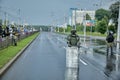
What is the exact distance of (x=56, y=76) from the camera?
564 inches

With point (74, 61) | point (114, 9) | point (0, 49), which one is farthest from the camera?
point (114, 9)

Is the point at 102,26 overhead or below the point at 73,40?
below

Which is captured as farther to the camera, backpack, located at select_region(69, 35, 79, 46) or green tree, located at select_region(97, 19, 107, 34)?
green tree, located at select_region(97, 19, 107, 34)

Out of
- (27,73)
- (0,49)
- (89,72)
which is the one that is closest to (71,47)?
(89,72)

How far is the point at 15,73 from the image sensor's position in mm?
15336

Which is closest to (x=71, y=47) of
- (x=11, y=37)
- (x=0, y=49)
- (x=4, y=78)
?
(x=4, y=78)

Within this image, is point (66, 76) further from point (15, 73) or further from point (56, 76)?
point (15, 73)

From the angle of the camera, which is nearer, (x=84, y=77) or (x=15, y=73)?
(x=84, y=77)

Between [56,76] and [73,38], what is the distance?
352cm

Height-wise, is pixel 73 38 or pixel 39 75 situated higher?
pixel 73 38

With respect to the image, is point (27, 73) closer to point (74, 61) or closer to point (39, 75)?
point (39, 75)

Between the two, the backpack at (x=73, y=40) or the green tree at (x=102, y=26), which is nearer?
the backpack at (x=73, y=40)

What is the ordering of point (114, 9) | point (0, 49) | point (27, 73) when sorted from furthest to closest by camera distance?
point (114, 9) → point (0, 49) → point (27, 73)

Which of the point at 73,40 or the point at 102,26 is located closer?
the point at 73,40
